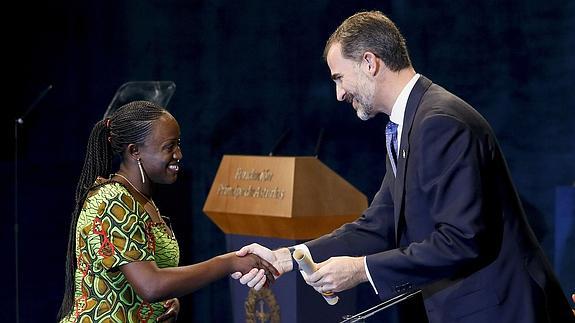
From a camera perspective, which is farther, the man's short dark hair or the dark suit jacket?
the man's short dark hair

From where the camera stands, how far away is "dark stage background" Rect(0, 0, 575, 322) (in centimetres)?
442

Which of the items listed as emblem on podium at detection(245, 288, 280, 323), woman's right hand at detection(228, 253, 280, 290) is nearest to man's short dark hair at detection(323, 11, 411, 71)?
woman's right hand at detection(228, 253, 280, 290)

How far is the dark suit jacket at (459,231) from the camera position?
2.40 meters

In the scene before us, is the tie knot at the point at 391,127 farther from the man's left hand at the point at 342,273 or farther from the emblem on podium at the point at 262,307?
the emblem on podium at the point at 262,307

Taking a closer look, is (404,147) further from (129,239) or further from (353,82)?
(129,239)

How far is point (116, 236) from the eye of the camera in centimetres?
264

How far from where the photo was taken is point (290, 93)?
5414 mm

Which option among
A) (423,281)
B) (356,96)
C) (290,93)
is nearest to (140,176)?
(356,96)

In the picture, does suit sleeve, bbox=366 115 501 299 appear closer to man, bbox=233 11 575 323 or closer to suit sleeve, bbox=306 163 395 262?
man, bbox=233 11 575 323

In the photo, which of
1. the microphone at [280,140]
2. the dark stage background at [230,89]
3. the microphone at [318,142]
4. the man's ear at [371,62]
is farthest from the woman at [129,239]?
the microphone at [280,140]

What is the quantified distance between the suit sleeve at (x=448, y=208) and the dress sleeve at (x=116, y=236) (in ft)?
2.34

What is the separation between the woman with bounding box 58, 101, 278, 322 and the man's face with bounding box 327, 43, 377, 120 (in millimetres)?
548

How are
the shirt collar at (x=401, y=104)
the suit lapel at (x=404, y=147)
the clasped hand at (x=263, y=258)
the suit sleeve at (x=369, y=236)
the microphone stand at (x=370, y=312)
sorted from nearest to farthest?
the microphone stand at (x=370, y=312), the suit lapel at (x=404, y=147), the shirt collar at (x=401, y=104), the clasped hand at (x=263, y=258), the suit sleeve at (x=369, y=236)

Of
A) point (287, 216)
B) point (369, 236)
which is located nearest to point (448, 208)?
point (369, 236)
